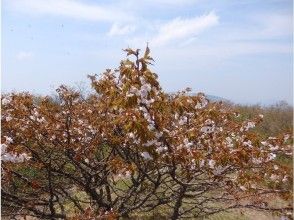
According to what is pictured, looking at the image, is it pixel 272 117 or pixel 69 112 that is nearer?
pixel 69 112

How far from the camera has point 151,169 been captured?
476cm

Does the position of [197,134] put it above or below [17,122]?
below

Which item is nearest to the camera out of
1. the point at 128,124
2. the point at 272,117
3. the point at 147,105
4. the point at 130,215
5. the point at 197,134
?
the point at 128,124

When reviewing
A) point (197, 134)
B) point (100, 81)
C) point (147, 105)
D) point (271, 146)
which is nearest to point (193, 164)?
point (197, 134)

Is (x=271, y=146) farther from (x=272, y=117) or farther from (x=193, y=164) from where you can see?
(x=272, y=117)

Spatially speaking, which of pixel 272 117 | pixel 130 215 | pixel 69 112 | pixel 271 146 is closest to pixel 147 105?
pixel 271 146

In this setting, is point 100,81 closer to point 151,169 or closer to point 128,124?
point 151,169

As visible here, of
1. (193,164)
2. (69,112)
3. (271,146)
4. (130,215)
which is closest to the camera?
(193,164)

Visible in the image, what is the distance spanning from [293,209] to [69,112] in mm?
2784

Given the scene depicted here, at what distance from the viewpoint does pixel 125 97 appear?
355 centimetres

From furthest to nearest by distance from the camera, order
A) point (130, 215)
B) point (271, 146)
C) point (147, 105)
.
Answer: point (130, 215) < point (271, 146) < point (147, 105)

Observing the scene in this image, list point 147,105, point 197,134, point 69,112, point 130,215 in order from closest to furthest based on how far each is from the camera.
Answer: point 147,105 < point 197,134 < point 69,112 < point 130,215

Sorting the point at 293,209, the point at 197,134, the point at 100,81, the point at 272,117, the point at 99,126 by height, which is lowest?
the point at 293,209

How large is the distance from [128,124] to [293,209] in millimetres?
2059
